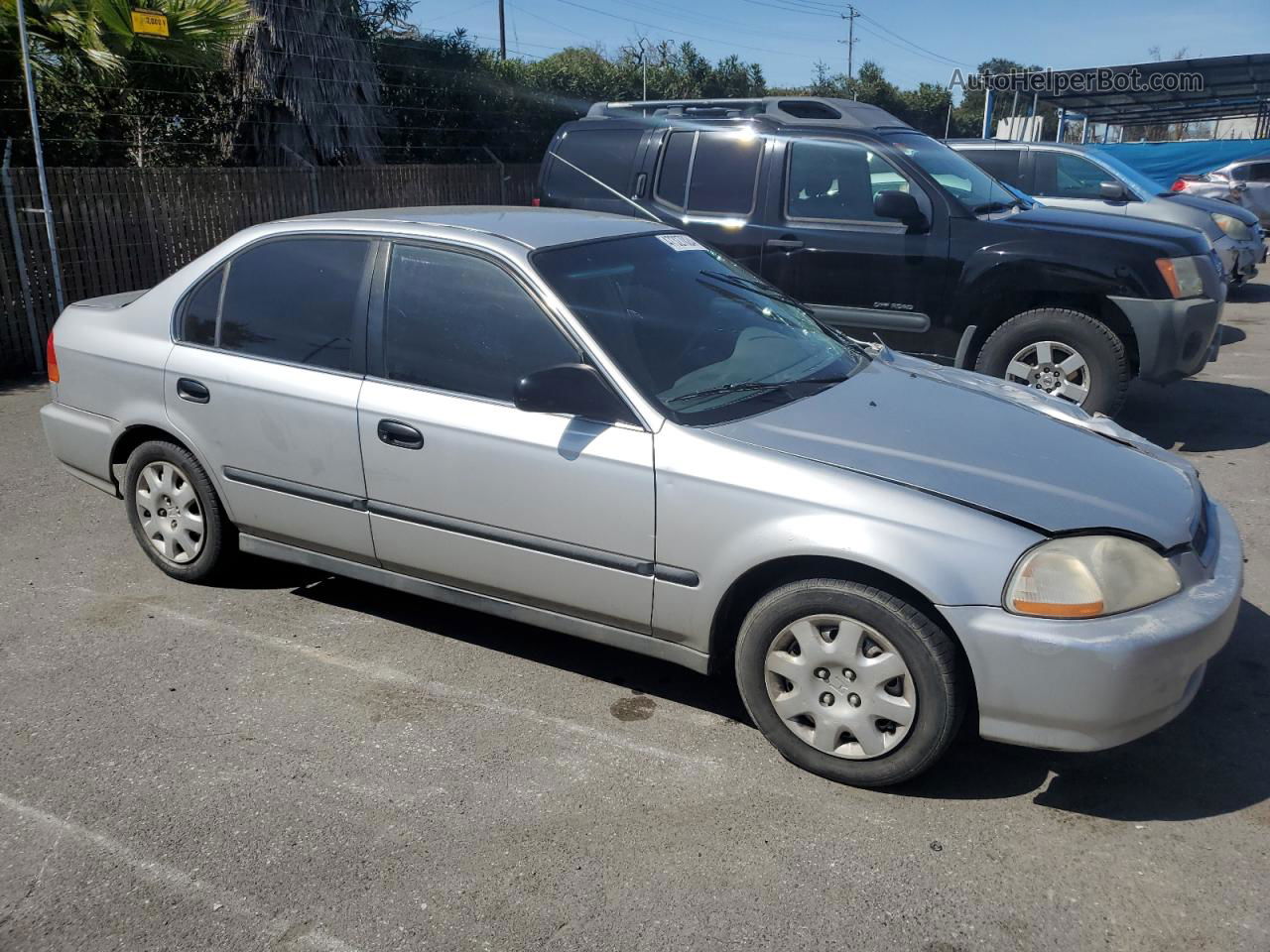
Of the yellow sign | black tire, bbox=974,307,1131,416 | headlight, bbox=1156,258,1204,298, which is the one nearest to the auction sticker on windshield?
black tire, bbox=974,307,1131,416

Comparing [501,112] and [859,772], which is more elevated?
[501,112]

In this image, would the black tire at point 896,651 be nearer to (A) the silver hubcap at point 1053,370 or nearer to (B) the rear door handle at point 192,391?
(B) the rear door handle at point 192,391

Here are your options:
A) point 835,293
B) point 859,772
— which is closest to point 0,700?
point 859,772

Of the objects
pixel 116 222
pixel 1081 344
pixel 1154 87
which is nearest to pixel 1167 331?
pixel 1081 344

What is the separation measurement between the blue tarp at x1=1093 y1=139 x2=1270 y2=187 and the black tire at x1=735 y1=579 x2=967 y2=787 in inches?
1015

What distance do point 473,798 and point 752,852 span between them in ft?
2.78

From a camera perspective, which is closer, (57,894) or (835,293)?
(57,894)

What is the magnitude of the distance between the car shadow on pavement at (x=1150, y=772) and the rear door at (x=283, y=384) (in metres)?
2.29

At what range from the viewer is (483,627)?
4.48 m

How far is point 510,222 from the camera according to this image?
4.21 metres

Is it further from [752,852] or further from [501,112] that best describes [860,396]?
[501,112]

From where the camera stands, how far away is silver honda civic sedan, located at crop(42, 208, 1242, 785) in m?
3.03

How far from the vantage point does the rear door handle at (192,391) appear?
442 cm

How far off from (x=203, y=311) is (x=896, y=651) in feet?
10.4
